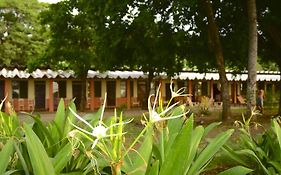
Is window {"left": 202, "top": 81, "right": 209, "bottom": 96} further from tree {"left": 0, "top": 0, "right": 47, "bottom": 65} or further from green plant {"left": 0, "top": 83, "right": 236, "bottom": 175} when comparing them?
green plant {"left": 0, "top": 83, "right": 236, "bottom": 175}

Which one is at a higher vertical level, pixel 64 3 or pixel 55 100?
pixel 64 3

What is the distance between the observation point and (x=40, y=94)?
29.5 metres

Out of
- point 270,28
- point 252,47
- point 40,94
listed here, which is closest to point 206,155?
point 252,47

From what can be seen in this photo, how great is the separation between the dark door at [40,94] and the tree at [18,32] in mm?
9212

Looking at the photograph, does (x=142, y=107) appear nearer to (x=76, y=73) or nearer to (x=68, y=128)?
(x=76, y=73)

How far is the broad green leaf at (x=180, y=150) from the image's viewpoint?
2037 millimetres

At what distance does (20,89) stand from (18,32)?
1116 cm

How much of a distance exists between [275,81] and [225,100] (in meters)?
24.8

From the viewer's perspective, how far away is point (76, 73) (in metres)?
25.7

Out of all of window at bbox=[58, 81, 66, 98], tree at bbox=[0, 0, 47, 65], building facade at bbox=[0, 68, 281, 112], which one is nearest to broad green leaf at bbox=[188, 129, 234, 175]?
building facade at bbox=[0, 68, 281, 112]

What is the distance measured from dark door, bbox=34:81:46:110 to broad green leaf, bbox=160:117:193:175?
1108 inches

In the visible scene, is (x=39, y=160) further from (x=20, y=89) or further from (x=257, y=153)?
(x=20, y=89)

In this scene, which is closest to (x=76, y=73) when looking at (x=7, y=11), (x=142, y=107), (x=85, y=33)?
(x=85, y=33)

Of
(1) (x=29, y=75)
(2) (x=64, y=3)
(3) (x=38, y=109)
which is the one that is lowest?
(3) (x=38, y=109)
